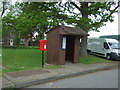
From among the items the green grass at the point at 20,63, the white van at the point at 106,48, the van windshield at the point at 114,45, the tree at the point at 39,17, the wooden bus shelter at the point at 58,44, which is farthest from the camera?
the van windshield at the point at 114,45

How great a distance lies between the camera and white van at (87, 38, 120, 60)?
13477 mm

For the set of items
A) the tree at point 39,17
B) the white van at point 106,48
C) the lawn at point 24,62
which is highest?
the tree at point 39,17

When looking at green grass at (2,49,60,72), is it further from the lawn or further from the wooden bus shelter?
the wooden bus shelter

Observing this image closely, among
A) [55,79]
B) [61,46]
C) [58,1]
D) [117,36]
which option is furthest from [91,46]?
[117,36]

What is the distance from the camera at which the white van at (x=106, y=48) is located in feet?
44.2

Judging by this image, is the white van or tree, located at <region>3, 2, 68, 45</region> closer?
tree, located at <region>3, 2, 68, 45</region>

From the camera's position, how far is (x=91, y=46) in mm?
17750

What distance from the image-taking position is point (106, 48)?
14.7m

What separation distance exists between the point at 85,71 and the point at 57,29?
344 cm

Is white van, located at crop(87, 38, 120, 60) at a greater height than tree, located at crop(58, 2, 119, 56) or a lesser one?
lesser

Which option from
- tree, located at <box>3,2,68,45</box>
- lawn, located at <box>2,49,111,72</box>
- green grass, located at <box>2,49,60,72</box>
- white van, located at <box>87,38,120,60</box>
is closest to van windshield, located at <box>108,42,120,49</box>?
white van, located at <box>87,38,120,60</box>

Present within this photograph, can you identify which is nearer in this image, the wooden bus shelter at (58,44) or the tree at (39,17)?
the wooden bus shelter at (58,44)

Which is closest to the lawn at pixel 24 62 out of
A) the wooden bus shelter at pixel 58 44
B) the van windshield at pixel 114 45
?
the wooden bus shelter at pixel 58 44

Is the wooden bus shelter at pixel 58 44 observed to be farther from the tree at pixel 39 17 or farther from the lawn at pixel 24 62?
the tree at pixel 39 17
